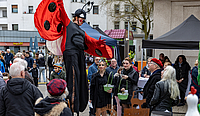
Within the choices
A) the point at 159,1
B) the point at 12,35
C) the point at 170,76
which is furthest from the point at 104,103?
the point at 12,35

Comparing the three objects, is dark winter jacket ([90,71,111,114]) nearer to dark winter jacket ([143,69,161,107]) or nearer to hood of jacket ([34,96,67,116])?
dark winter jacket ([143,69,161,107])

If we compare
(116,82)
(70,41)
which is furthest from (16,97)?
Answer: (116,82)

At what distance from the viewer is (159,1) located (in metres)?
11.5

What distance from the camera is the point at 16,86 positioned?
3.52 meters

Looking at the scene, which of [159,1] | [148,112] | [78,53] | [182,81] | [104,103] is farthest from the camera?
[159,1]

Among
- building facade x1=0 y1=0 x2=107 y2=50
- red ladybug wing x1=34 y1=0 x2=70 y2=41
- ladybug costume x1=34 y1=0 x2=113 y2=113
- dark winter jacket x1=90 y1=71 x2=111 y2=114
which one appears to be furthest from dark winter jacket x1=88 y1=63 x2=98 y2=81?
building facade x1=0 y1=0 x2=107 y2=50

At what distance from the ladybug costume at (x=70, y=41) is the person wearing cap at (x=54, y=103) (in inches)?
49.7

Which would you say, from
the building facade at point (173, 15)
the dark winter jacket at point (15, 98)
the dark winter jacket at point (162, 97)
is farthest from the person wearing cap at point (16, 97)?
the building facade at point (173, 15)

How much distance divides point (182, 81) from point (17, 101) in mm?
6485

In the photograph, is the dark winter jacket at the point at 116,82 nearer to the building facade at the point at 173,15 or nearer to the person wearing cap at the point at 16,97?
the person wearing cap at the point at 16,97

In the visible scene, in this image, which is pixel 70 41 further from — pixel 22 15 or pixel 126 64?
pixel 22 15

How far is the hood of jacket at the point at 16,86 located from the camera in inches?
137

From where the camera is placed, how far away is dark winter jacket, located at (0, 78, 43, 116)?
349 centimetres

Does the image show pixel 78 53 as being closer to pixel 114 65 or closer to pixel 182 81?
pixel 114 65
